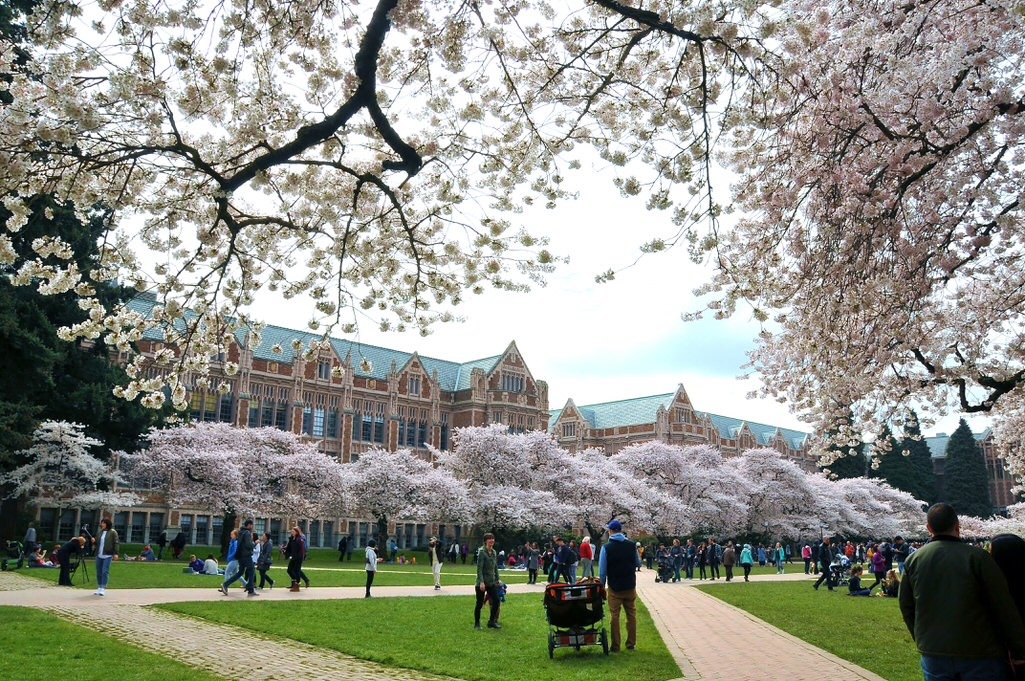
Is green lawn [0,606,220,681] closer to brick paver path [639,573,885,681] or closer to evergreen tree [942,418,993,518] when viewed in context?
brick paver path [639,573,885,681]

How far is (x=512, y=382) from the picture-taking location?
70.2 meters

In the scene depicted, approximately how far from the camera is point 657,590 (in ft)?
85.4

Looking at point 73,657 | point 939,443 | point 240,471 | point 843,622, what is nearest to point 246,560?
point 73,657

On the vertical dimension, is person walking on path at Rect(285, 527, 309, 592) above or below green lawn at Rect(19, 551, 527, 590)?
above

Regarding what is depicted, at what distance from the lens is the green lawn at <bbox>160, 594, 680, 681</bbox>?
9586 millimetres

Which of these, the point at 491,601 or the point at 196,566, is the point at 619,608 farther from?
the point at 196,566

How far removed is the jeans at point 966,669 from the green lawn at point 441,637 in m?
4.16

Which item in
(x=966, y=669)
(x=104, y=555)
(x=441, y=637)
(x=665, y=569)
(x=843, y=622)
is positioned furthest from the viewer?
(x=665, y=569)

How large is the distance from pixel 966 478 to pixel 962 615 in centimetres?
10033

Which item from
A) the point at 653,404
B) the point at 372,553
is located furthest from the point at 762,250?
the point at 653,404

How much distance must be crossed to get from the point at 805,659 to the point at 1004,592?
6.19 m

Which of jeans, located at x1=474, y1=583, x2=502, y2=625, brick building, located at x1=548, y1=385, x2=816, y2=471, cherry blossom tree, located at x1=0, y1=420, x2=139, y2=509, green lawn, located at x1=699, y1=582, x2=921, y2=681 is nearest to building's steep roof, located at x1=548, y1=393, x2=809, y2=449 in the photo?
brick building, located at x1=548, y1=385, x2=816, y2=471

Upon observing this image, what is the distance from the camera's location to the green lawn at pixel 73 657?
8562 millimetres

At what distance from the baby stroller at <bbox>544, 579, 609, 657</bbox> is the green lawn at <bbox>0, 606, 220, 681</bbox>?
4.41 meters
